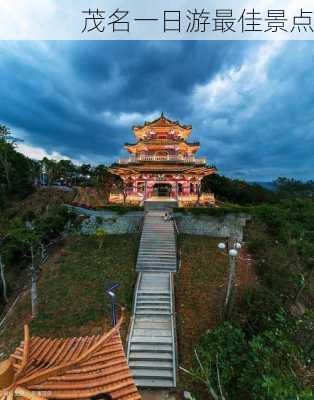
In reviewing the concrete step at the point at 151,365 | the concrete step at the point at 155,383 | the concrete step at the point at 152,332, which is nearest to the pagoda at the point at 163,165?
the concrete step at the point at 152,332

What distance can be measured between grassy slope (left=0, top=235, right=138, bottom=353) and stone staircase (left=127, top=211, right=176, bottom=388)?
0.63 metres

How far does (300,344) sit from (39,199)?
3264 centimetres

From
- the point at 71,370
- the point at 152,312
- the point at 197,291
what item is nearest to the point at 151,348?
the point at 152,312

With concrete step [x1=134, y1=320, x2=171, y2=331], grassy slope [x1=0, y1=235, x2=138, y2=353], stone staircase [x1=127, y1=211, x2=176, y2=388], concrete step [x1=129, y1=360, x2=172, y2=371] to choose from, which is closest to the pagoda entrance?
stone staircase [x1=127, y1=211, x2=176, y2=388]

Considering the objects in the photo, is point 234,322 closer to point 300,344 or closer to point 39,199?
point 300,344

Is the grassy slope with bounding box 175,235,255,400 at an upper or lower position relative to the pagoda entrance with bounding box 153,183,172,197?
lower

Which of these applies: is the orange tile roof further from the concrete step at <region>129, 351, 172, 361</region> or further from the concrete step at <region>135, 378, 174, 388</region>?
the concrete step at <region>129, 351, 172, 361</region>

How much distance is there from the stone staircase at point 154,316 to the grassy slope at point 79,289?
0.63 m

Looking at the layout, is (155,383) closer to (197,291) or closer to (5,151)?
(197,291)

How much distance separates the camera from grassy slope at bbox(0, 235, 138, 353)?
31.8ft

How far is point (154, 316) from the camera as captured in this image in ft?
33.8

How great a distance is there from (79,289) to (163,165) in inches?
540

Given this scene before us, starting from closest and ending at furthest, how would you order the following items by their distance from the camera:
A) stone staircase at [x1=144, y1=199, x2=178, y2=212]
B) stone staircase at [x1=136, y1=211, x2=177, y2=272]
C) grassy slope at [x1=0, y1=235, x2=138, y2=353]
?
grassy slope at [x1=0, y1=235, x2=138, y2=353] → stone staircase at [x1=136, y1=211, x2=177, y2=272] → stone staircase at [x1=144, y1=199, x2=178, y2=212]

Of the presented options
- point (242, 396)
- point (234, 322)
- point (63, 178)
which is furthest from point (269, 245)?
point (63, 178)
